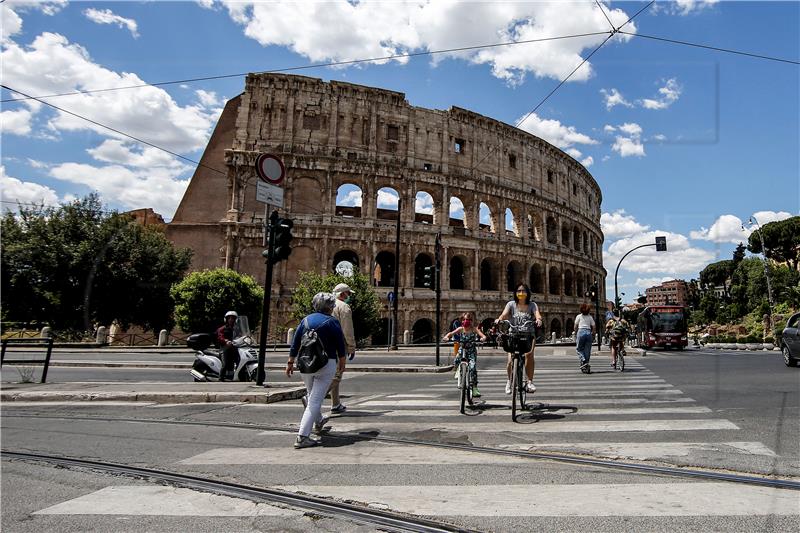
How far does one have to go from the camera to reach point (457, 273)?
37.4 metres

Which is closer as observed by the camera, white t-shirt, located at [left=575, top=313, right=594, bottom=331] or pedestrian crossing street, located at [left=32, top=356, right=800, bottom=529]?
pedestrian crossing street, located at [left=32, top=356, right=800, bottom=529]

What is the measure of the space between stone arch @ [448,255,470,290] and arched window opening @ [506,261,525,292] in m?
4.02

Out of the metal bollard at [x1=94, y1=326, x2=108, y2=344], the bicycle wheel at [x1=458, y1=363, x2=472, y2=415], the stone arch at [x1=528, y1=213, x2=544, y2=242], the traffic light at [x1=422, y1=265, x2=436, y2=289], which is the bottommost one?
the metal bollard at [x1=94, y1=326, x2=108, y2=344]

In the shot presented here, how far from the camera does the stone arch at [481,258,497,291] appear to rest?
3606 cm

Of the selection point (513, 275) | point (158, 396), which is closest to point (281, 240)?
point (158, 396)

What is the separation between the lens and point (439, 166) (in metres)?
35.0

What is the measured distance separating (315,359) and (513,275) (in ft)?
116

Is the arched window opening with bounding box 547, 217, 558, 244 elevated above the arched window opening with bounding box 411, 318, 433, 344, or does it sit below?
above

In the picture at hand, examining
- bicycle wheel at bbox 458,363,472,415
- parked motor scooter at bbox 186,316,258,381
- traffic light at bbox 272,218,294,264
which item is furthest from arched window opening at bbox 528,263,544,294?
bicycle wheel at bbox 458,363,472,415

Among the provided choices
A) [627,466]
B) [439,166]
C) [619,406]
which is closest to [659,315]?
[439,166]

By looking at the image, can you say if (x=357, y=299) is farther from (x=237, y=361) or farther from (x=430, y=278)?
(x=237, y=361)

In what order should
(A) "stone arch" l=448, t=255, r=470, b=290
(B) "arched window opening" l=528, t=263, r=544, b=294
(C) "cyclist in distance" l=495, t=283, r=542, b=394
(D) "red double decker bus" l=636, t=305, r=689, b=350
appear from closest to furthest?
(C) "cyclist in distance" l=495, t=283, r=542, b=394, (D) "red double decker bus" l=636, t=305, r=689, b=350, (A) "stone arch" l=448, t=255, r=470, b=290, (B) "arched window opening" l=528, t=263, r=544, b=294

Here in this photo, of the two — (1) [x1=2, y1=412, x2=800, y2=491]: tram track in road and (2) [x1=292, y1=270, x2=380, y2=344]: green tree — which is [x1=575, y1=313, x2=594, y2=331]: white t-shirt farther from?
(2) [x1=292, y1=270, x2=380, y2=344]: green tree

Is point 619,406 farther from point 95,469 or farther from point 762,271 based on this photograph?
point 762,271
